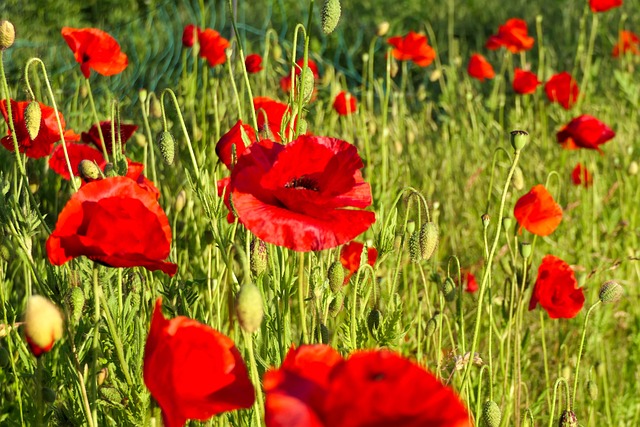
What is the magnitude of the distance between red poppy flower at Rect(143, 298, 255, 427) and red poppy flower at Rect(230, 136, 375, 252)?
18 centimetres

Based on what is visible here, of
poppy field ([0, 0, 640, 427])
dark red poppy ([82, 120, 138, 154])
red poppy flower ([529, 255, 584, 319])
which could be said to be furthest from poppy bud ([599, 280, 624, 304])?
dark red poppy ([82, 120, 138, 154])

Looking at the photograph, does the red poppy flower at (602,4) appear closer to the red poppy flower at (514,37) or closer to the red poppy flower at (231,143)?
the red poppy flower at (514,37)

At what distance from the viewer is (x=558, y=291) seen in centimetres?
164

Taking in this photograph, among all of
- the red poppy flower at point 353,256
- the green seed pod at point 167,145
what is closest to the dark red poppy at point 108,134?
the green seed pod at point 167,145

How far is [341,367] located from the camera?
627 mm

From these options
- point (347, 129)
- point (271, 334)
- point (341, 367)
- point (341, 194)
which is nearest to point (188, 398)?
point (341, 367)

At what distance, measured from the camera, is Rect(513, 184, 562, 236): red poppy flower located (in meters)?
1.65

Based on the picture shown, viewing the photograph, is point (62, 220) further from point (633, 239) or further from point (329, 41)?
point (329, 41)

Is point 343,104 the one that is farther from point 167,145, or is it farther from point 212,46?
point 167,145

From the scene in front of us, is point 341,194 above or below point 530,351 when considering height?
above

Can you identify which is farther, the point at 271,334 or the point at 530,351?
the point at 530,351

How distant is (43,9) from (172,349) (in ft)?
18.7

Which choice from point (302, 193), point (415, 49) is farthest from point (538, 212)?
point (415, 49)

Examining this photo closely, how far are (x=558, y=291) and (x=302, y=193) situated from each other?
31.8 inches
